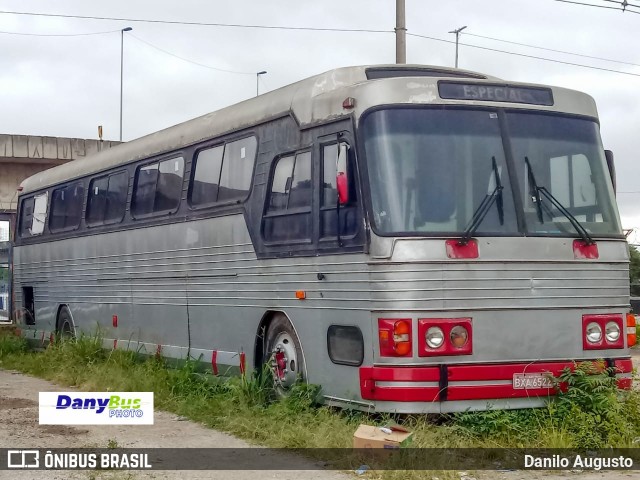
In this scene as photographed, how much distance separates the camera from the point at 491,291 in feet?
30.1

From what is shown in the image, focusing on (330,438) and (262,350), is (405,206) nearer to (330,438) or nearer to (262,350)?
(330,438)

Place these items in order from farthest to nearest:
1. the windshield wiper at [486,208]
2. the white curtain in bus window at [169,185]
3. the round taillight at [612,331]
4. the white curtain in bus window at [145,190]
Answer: the white curtain in bus window at [145,190], the white curtain in bus window at [169,185], the round taillight at [612,331], the windshield wiper at [486,208]

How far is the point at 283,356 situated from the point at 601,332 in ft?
10.3

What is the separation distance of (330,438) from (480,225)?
87.5 inches

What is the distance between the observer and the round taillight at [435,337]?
8930 mm

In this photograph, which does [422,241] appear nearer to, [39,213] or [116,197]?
[116,197]

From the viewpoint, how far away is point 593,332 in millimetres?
9625

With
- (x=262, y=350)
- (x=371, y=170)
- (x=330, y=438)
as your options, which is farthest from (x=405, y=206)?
(x=262, y=350)

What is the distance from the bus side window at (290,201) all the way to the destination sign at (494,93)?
1564mm

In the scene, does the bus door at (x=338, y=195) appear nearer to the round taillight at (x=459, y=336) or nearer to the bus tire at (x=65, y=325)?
the round taillight at (x=459, y=336)

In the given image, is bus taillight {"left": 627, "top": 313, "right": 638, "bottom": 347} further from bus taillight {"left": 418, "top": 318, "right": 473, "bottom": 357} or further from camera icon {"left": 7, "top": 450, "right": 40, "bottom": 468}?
camera icon {"left": 7, "top": 450, "right": 40, "bottom": 468}

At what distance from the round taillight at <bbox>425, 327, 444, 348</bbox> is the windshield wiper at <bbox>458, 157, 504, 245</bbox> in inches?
30.3

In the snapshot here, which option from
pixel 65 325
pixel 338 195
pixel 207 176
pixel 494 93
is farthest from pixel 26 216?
pixel 494 93

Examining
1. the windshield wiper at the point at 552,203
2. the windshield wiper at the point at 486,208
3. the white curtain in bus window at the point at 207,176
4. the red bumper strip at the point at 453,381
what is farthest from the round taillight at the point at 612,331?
the white curtain in bus window at the point at 207,176
